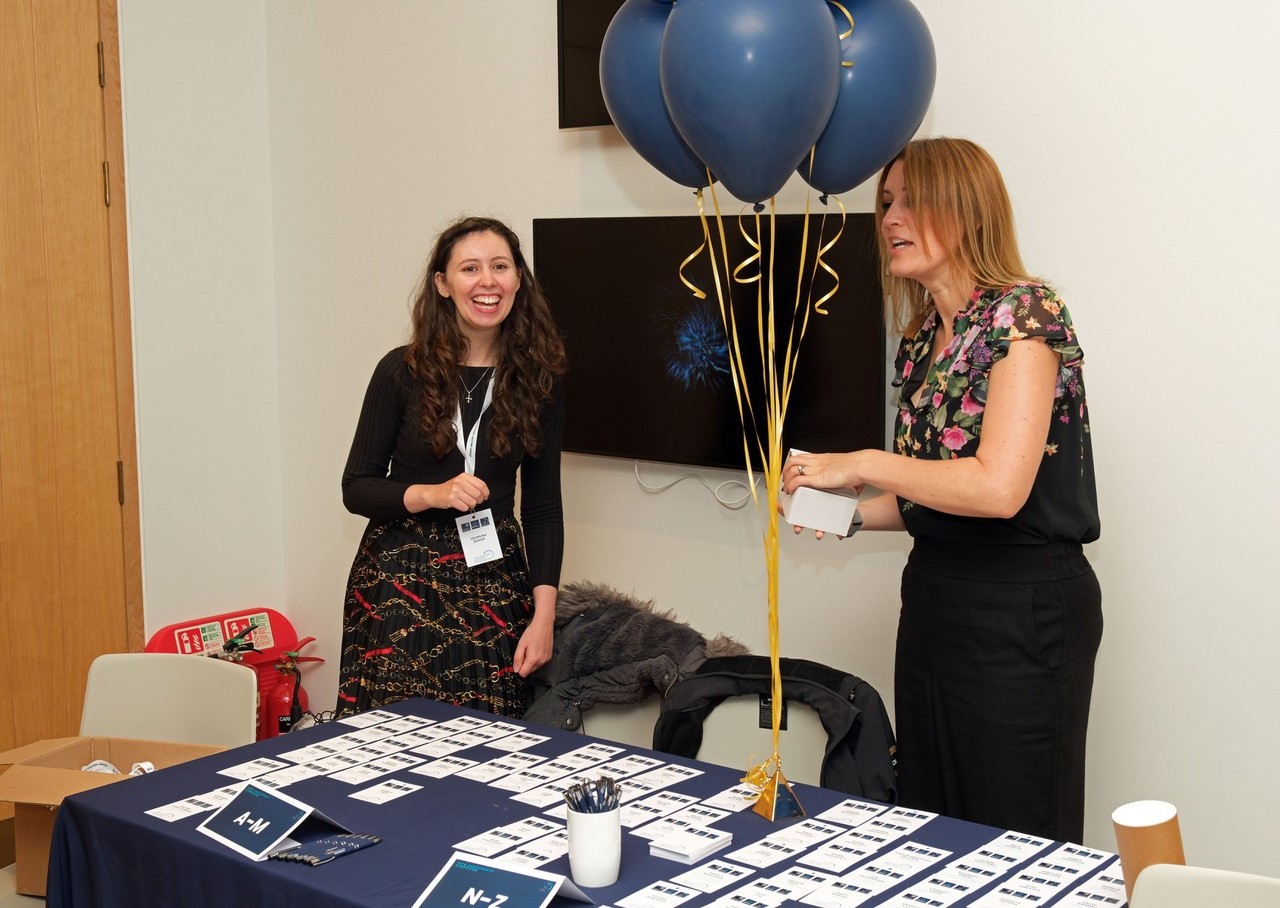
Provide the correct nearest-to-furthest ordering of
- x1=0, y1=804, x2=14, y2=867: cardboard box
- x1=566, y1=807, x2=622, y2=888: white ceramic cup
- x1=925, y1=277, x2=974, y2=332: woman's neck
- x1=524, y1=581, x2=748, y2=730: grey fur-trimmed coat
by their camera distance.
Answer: x1=566, y1=807, x2=622, y2=888: white ceramic cup
x1=925, y1=277, x2=974, y2=332: woman's neck
x1=524, y1=581, x2=748, y2=730: grey fur-trimmed coat
x1=0, y1=804, x2=14, y2=867: cardboard box

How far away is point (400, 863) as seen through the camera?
5.67 feet

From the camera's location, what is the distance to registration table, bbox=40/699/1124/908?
1625 mm

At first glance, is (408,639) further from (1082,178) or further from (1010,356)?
(1082,178)

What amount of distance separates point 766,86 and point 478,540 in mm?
1282

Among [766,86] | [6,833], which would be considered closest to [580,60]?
[766,86]

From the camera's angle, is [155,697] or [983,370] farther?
[155,697]

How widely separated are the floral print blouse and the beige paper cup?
0.78 metres

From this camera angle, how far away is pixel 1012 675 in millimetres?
2207

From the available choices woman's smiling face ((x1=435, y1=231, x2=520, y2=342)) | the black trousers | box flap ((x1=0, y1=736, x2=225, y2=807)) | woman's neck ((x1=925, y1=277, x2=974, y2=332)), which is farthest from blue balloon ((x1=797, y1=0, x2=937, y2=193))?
box flap ((x1=0, y1=736, x2=225, y2=807))

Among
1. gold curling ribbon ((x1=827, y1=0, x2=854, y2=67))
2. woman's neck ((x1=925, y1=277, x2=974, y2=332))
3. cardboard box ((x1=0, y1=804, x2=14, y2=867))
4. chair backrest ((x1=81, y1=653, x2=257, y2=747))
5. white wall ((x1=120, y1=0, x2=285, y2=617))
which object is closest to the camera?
gold curling ribbon ((x1=827, y1=0, x2=854, y2=67))

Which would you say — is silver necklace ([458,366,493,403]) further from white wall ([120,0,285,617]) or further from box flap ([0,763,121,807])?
white wall ([120,0,285,617])

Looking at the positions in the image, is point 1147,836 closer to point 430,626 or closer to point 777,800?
point 777,800

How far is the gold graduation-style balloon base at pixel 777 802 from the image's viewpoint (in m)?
1.87

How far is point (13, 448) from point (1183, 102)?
3294 millimetres
